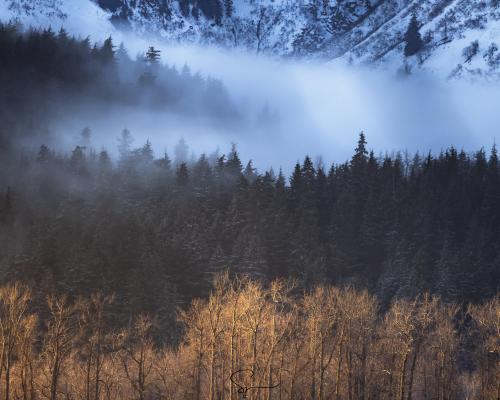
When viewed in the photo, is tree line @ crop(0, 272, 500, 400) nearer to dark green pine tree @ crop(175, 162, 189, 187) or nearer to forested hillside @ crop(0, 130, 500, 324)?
forested hillside @ crop(0, 130, 500, 324)

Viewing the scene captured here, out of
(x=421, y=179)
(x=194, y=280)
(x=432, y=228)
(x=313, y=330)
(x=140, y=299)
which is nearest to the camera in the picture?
(x=313, y=330)

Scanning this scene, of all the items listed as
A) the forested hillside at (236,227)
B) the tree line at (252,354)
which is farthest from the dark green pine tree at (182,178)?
the tree line at (252,354)

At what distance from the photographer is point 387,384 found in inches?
2425

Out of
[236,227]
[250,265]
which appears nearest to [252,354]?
[250,265]

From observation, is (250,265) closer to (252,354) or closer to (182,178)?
(182,178)

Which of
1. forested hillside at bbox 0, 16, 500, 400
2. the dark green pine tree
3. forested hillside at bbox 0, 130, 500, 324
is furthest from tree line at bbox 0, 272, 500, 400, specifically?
the dark green pine tree

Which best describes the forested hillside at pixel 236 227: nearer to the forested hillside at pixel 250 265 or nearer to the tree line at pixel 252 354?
the forested hillside at pixel 250 265

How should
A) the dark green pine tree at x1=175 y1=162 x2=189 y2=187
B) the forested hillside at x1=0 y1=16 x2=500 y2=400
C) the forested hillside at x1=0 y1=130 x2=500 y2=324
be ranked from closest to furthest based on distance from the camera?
the forested hillside at x1=0 y1=16 x2=500 y2=400
the forested hillside at x1=0 y1=130 x2=500 y2=324
the dark green pine tree at x1=175 y1=162 x2=189 y2=187

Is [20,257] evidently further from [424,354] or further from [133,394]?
[424,354]

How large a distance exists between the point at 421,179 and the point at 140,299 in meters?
75.4

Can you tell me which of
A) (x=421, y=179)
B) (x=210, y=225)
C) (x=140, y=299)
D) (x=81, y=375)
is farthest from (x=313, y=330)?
(x=421, y=179)

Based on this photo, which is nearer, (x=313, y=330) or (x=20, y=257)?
(x=313, y=330)

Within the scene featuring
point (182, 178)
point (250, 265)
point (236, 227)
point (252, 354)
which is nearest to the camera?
point (252, 354)

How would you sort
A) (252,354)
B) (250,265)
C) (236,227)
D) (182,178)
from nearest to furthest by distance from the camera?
(252,354) < (250,265) < (236,227) < (182,178)
